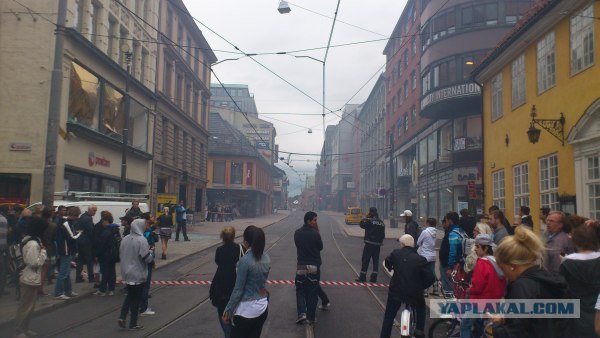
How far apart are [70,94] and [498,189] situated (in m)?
17.8

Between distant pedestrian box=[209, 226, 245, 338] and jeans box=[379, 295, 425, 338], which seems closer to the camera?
distant pedestrian box=[209, 226, 245, 338]

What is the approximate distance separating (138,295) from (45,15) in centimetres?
1419

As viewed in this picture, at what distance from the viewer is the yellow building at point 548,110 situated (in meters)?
12.9

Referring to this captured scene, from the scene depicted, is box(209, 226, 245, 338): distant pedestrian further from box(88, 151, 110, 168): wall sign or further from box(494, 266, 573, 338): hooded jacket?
box(88, 151, 110, 168): wall sign

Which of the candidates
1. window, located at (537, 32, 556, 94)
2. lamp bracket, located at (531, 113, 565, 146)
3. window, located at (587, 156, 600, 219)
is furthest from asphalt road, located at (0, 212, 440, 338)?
window, located at (537, 32, 556, 94)

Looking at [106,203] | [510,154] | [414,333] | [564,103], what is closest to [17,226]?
[106,203]

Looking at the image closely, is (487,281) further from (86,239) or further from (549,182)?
(549,182)

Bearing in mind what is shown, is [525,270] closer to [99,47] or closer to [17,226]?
[17,226]

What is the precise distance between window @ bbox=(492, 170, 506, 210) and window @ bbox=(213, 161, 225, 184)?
39.8 m

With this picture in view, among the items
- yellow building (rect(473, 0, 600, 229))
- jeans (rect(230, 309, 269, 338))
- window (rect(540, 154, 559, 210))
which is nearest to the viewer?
jeans (rect(230, 309, 269, 338))

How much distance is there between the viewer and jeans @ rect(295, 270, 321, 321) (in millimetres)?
8047

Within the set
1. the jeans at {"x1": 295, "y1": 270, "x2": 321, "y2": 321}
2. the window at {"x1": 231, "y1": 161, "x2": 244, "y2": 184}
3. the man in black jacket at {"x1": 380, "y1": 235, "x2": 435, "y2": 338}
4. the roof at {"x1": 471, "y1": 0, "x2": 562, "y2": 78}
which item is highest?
the roof at {"x1": 471, "y1": 0, "x2": 562, "y2": 78}

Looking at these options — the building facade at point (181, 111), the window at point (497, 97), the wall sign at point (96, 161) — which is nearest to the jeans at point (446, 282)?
the window at point (497, 97)

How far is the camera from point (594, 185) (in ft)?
42.1
